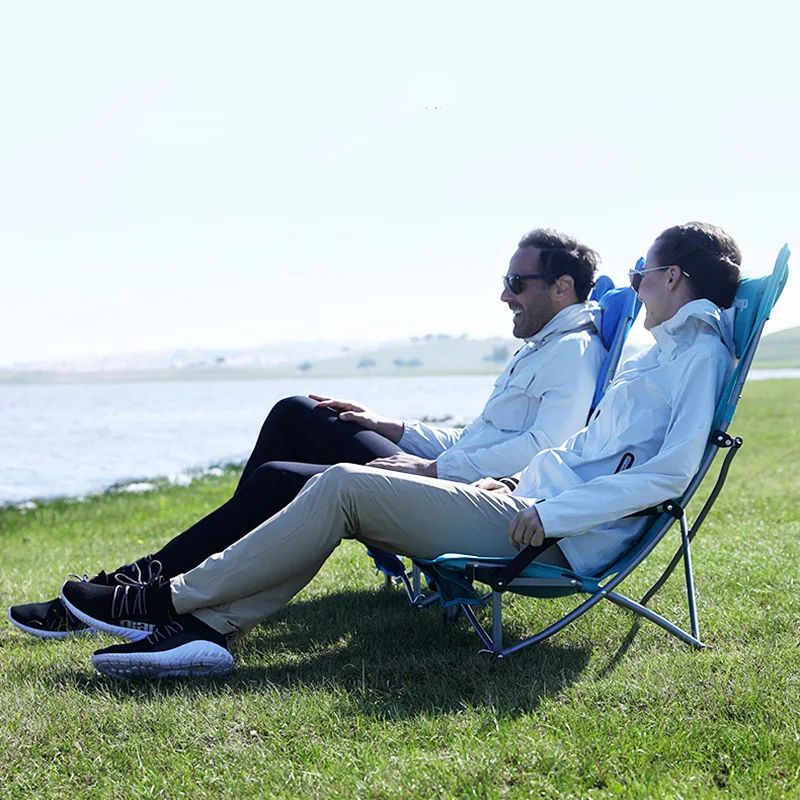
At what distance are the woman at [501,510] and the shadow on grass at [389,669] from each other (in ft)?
0.61

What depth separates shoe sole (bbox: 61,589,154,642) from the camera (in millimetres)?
3834

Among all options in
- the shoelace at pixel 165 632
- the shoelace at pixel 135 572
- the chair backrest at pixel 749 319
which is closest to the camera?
the shoelace at pixel 165 632

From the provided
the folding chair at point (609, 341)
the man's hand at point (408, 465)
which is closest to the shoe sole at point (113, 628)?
the folding chair at point (609, 341)

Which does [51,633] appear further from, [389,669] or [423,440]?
[423,440]

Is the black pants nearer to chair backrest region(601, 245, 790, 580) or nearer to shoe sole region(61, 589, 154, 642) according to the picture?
shoe sole region(61, 589, 154, 642)

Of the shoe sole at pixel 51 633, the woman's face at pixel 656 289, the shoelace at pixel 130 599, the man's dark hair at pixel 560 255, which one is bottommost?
the shoe sole at pixel 51 633

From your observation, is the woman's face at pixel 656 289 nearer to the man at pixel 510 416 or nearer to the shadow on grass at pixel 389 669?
the man at pixel 510 416

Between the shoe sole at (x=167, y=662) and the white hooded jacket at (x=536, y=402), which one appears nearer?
the shoe sole at (x=167, y=662)

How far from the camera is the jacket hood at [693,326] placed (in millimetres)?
3754

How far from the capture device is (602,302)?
496 cm

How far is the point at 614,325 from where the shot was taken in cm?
487

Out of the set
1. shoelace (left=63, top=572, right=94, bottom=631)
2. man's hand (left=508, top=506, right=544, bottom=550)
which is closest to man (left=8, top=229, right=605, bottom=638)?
shoelace (left=63, top=572, right=94, bottom=631)

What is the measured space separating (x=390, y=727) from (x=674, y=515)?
1.39 m

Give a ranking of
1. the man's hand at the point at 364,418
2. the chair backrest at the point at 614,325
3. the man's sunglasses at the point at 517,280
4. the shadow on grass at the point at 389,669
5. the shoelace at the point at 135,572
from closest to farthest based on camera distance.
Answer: the shadow on grass at the point at 389,669 → the shoelace at the point at 135,572 → the chair backrest at the point at 614,325 → the man's sunglasses at the point at 517,280 → the man's hand at the point at 364,418
